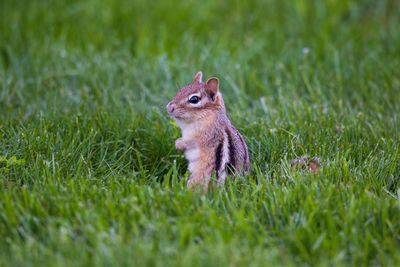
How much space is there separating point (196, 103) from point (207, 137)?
0.98 ft

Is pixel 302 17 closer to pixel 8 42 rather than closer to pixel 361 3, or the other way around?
pixel 361 3

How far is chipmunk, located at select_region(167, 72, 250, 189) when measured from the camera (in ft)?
12.3

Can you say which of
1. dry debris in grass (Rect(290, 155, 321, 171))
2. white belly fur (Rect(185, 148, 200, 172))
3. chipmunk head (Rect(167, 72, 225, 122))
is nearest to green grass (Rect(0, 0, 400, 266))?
dry debris in grass (Rect(290, 155, 321, 171))

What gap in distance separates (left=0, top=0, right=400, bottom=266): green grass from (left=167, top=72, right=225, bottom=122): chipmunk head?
50cm

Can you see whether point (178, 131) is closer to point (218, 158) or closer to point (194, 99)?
point (194, 99)

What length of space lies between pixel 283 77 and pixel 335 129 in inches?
65.9

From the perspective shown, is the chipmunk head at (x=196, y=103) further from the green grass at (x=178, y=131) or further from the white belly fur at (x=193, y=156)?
the green grass at (x=178, y=131)

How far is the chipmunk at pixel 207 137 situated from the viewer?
376 centimetres

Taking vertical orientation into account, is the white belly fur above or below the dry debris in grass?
above

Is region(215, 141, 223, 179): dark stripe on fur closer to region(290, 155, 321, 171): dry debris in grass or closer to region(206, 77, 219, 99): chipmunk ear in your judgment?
region(206, 77, 219, 99): chipmunk ear

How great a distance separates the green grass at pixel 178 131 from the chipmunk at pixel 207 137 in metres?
0.18

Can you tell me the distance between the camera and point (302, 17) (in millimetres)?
7402

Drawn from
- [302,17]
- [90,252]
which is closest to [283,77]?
[302,17]

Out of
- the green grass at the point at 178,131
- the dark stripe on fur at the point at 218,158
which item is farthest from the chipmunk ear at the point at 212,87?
the green grass at the point at 178,131
